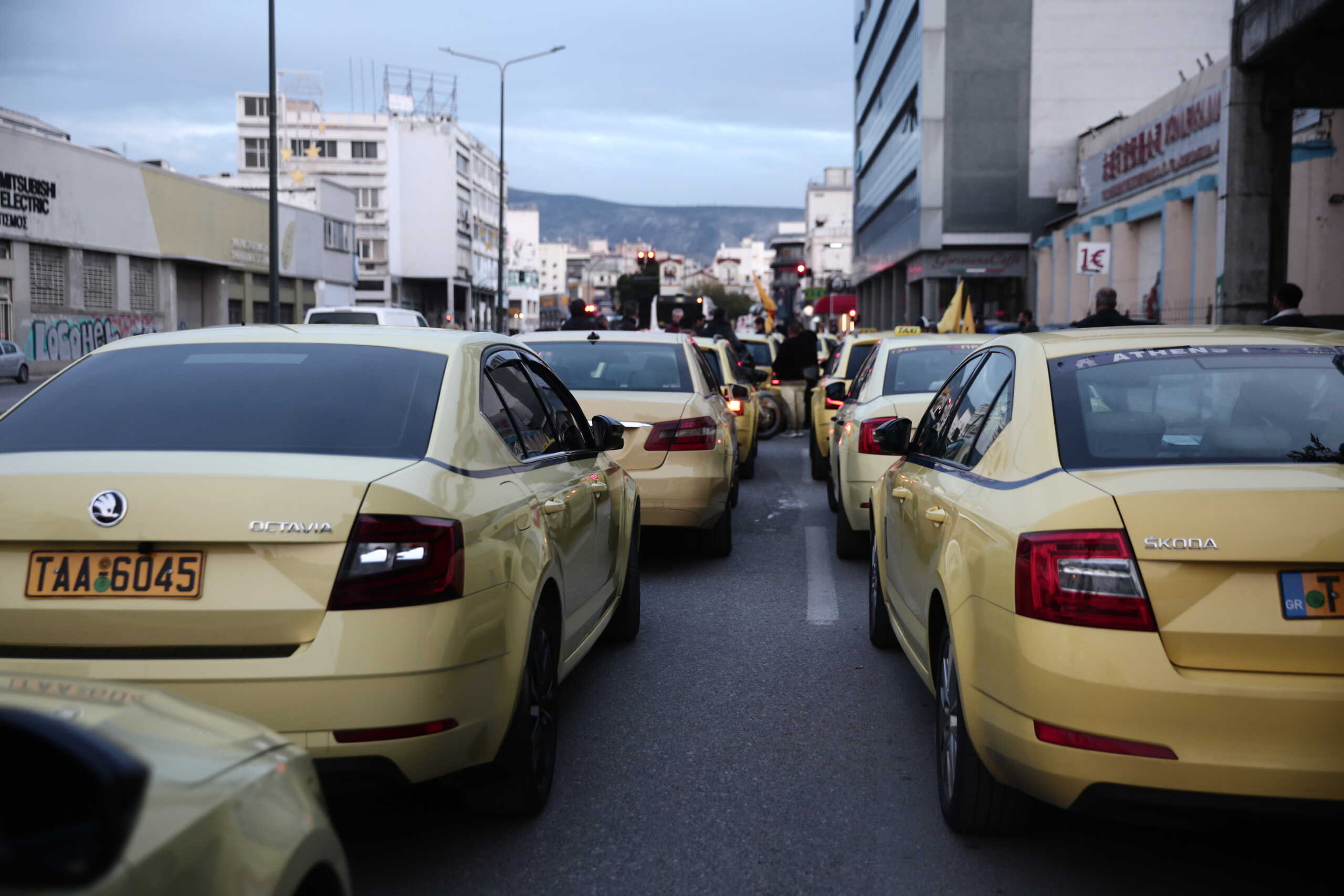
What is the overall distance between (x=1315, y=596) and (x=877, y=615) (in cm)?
333

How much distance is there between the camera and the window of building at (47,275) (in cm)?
4094

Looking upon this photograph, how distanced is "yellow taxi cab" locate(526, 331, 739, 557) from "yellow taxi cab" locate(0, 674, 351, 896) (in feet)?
20.1

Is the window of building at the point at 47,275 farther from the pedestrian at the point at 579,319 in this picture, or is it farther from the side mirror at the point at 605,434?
the side mirror at the point at 605,434

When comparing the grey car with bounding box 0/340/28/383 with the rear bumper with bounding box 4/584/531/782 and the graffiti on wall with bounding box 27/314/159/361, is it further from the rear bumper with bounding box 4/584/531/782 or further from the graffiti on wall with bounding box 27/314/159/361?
the rear bumper with bounding box 4/584/531/782

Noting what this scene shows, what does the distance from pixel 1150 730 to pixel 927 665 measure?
143 cm

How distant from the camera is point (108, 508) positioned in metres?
3.29

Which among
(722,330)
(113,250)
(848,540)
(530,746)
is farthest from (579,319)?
(113,250)

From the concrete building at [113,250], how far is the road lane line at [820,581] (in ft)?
94.5

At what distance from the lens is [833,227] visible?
15800 centimetres

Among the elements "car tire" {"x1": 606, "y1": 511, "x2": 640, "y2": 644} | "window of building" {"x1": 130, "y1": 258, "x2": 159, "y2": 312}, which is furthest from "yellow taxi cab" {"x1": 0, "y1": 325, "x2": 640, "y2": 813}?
"window of building" {"x1": 130, "y1": 258, "x2": 159, "y2": 312}

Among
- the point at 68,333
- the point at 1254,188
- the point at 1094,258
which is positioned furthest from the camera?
the point at 68,333

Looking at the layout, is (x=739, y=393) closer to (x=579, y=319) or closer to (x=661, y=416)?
(x=661, y=416)

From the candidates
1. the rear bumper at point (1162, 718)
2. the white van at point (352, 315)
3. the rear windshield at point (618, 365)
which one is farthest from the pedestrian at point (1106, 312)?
the white van at point (352, 315)

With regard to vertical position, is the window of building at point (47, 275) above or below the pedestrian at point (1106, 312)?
above
